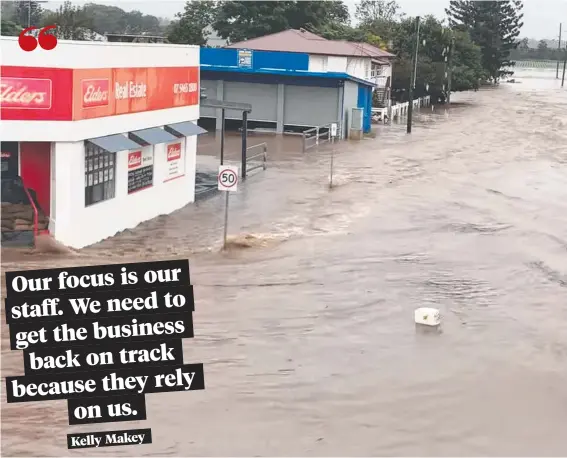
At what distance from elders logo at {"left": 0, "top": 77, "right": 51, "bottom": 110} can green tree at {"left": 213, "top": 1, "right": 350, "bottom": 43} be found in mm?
53273

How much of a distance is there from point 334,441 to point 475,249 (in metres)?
10.3

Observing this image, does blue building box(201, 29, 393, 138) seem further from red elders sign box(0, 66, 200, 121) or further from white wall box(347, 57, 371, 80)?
red elders sign box(0, 66, 200, 121)

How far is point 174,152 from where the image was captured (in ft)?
69.8

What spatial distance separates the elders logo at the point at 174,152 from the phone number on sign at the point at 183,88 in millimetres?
1326

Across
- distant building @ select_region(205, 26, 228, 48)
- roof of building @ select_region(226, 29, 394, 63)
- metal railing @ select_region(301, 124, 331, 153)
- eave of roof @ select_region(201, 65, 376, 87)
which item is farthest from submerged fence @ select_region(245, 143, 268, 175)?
distant building @ select_region(205, 26, 228, 48)

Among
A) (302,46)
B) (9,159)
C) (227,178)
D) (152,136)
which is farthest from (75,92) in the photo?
(302,46)

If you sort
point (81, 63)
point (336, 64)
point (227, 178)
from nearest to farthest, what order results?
point (81, 63) → point (227, 178) → point (336, 64)

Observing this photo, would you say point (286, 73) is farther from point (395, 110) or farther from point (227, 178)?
point (227, 178)

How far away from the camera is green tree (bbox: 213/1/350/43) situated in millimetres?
67188

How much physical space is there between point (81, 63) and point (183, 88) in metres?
5.45

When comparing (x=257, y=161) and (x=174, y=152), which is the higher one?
(x=174, y=152)

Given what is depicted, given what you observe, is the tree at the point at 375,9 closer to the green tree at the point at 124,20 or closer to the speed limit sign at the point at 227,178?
the green tree at the point at 124,20

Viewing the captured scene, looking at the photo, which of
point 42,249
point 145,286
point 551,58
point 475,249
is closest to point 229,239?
point 42,249

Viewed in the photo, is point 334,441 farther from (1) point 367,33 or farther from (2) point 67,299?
(1) point 367,33
